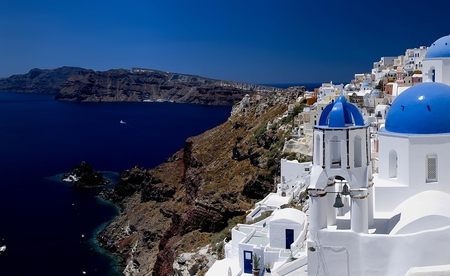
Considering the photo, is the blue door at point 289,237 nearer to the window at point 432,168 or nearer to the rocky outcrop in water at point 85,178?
the window at point 432,168

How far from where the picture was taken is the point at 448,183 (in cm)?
1467

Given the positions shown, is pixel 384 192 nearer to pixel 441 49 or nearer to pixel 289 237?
pixel 289 237

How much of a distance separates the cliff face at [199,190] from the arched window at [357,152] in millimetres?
15791

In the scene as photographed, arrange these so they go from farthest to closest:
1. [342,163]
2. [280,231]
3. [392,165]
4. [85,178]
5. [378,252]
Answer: [85,178] → [280,231] → [392,165] → [342,163] → [378,252]

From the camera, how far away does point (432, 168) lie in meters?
14.8

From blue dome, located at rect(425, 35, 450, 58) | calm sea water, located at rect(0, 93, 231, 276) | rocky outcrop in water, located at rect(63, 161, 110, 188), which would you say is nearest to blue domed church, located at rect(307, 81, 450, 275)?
blue dome, located at rect(425, 35, 450, 58)

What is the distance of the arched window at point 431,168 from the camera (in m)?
14.7

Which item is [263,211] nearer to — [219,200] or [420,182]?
[219,200]

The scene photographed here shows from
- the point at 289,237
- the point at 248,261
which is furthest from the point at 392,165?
the point at 248,261

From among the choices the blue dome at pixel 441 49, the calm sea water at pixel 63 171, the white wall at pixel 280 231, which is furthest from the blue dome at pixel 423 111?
the calm sea water at pixel 63 171

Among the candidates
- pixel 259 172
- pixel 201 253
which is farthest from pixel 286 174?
pixel 201 253

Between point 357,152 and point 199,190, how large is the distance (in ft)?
103

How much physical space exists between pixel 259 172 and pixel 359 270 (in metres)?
25.8

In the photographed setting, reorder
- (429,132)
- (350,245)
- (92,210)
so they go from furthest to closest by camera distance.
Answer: (92,210), (429,132), (350,245)
